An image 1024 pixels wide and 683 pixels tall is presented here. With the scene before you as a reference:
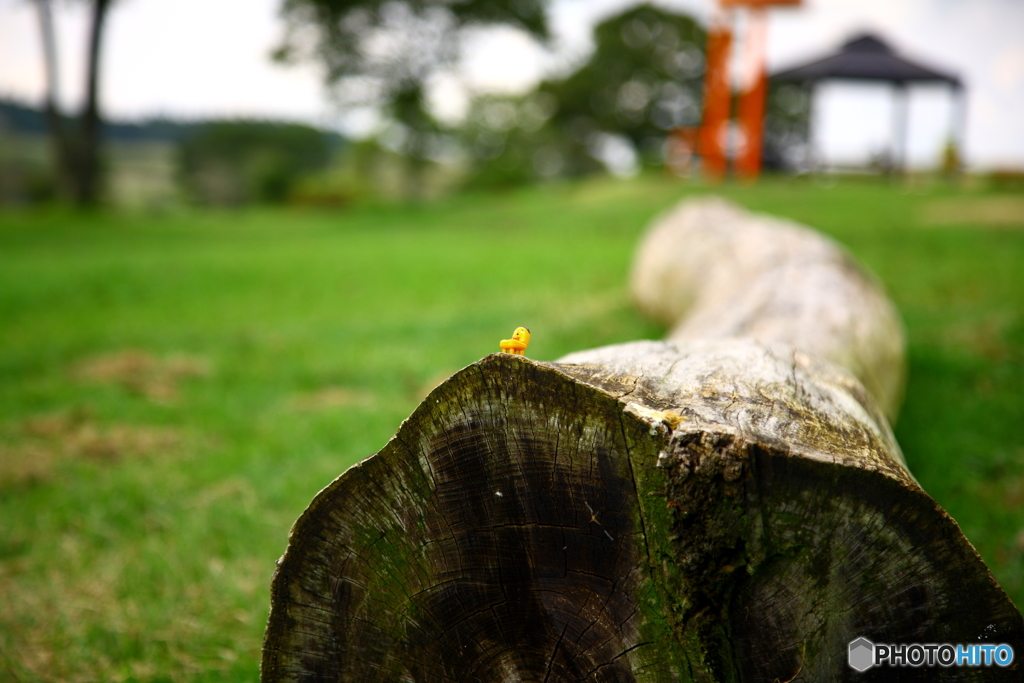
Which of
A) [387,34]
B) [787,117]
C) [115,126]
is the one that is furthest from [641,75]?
[115,126]

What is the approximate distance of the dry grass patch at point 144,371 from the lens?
4.73 metres

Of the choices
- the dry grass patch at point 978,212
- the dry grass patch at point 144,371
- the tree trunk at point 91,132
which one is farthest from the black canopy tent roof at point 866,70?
the tree trunk at point 91,132

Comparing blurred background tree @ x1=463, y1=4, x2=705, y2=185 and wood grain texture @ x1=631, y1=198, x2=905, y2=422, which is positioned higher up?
blurred background tree @ x1=463, y1=4, x2=705, y2=185

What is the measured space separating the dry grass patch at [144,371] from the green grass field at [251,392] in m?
0.02

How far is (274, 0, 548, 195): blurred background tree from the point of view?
24859 millimetres

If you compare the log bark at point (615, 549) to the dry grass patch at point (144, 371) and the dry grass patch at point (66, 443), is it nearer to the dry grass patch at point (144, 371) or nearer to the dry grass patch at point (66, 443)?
the dry grass patch at point (66, 443)

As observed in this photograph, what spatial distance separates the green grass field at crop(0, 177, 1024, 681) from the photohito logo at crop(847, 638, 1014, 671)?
129cm

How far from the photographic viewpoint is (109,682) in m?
2.04

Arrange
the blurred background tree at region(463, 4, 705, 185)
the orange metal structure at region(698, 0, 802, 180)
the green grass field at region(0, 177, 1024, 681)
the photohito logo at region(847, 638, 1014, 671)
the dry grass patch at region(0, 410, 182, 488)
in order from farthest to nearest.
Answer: the blurred background tree at region(463, 4, 705, 185) < the orange metal structure at region(698, 0, 802, 180) < the dry grass patch at region(0, 410, 182, 488) < the green grass field at region(0, 177, 1024, 681) < the photohito logo at region(847, 638, 1014, 671)

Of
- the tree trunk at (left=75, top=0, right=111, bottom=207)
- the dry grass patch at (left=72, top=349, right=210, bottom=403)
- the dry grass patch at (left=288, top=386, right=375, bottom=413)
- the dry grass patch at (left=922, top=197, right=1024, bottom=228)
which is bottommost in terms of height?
the dry grass patch at (left=288, top=386, right=375, bottom=413)

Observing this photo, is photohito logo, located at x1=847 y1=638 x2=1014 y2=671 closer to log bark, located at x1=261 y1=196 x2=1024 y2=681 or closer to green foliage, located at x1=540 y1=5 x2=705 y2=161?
log bark, located at x1=261 y1=196 x2=1024 y2=681

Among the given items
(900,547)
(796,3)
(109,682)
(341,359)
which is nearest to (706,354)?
(900,547)

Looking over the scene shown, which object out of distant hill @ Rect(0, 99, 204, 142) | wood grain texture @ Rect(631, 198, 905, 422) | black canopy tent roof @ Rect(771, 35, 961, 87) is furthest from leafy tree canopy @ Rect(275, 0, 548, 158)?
wood grain texture @ Rect(631, 198, 905, 422)

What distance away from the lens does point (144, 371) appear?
509 centimetres
